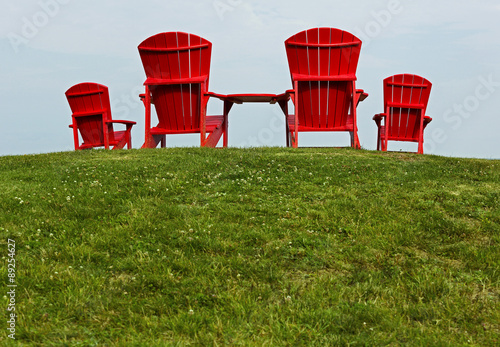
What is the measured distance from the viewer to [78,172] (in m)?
7.23

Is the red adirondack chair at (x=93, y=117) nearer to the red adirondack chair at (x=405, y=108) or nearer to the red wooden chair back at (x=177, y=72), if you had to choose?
the red wooden chair back at (x=177, y=72)

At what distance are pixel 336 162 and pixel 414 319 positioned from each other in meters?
4.55

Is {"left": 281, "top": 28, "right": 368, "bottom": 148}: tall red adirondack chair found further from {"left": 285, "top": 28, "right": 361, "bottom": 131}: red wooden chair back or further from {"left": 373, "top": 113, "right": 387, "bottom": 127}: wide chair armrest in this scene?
{"left": 373, "top": 113, "right": 387, "bottom": 127}: wide chair armrest

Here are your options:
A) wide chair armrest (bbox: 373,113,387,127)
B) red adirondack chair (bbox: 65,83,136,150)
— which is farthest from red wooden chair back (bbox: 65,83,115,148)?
wide chair armrest (bbox: 373,113,387,127)

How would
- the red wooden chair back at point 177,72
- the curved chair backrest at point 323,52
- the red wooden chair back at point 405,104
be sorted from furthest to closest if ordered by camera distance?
the red wooden chair back at point 405,104, the red wooden chair back at point 177,72, the curved chair backrest at point 323,52

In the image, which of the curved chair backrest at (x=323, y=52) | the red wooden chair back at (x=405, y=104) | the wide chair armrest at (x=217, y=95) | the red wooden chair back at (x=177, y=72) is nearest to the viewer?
the curved chair backrest at (x=323, y=52)

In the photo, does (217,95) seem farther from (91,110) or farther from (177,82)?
(91,110)

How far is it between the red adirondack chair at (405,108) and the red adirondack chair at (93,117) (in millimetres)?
7277

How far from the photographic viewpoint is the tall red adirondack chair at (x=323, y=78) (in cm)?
1037

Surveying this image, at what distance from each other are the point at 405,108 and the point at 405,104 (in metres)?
0.19

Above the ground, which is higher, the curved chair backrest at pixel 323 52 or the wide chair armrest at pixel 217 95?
the curved chair backrest at pixel 323 52

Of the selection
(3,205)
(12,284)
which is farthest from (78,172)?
(12,284)

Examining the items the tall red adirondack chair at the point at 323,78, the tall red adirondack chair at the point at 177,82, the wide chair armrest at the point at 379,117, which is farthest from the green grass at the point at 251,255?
the wide chair armrest at the point at 379,117

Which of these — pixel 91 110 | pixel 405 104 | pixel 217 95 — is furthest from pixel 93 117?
pixel 405 104
